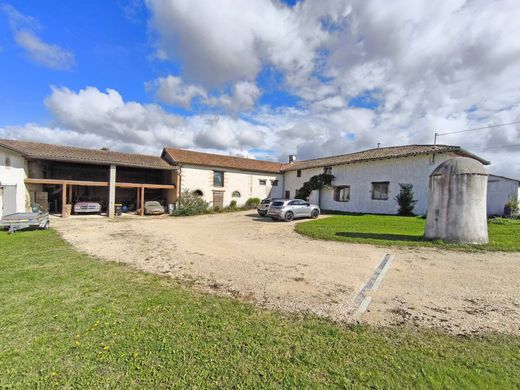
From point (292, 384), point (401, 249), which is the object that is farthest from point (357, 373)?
point (401, 249)

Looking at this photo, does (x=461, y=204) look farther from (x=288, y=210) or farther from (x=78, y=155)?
(x=78, y=155)

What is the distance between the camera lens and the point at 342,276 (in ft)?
20.7

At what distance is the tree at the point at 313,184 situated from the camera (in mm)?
25578

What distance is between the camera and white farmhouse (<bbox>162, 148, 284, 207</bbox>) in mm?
25125

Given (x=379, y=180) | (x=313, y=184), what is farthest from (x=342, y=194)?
(x=379, y=180)

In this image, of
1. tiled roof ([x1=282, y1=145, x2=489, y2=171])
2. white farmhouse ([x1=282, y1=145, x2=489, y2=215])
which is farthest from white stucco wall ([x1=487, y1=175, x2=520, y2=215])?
white farmhouse ([x1=282, y1=145, x2=489, y2=215])

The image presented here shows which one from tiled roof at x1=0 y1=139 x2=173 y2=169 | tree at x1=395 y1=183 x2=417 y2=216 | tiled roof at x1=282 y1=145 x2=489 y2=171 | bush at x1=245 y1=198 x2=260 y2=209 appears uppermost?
tiled roof at x1=282 y1=145 x2=489 y2=171

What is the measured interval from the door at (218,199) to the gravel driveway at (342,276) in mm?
15889

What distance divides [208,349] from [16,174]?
21.8 metres

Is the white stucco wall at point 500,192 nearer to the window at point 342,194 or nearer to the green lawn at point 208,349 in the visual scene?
the window at point 342,194

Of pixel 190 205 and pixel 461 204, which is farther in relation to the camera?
pixel 190 205

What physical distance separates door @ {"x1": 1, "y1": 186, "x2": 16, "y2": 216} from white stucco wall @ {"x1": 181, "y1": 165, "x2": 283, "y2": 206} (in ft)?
38.6

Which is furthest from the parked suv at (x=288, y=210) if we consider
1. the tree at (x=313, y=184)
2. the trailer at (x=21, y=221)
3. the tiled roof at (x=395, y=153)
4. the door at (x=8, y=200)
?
the door at (x=8, y=200)

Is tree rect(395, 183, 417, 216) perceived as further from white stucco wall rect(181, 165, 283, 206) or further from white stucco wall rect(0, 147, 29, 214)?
white stucco wall rect(0, 147, 29, 214)
